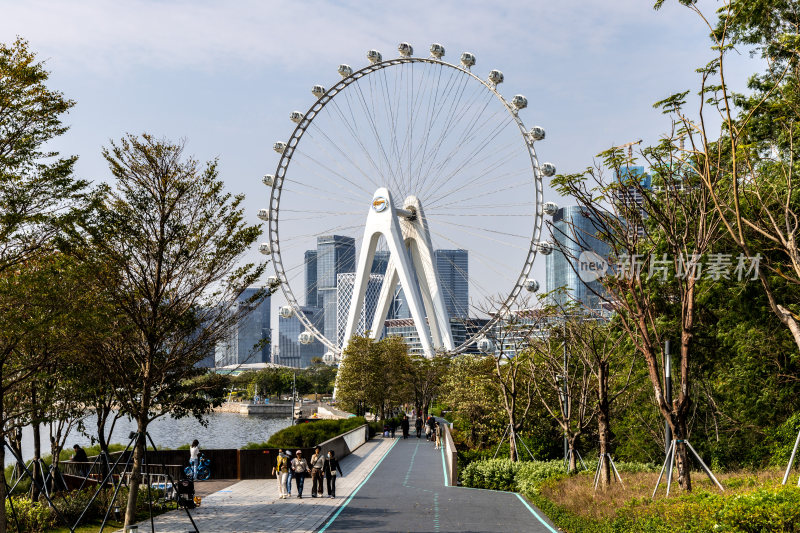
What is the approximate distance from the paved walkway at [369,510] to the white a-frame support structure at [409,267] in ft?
84.0

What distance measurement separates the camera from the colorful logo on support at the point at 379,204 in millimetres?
49531

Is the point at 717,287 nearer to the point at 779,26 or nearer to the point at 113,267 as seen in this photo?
the point at 779,26

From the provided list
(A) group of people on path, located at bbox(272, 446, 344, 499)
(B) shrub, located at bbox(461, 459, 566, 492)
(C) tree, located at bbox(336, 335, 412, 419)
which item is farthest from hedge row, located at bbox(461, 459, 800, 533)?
(C) tree, located at bbox(336, 335, 412, 419)

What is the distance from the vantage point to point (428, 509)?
1662 centimetres

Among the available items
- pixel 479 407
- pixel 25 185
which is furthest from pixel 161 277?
pixel 479 407

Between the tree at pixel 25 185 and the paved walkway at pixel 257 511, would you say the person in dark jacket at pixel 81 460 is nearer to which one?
the paved walkway at pixel 257 511

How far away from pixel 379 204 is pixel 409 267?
4.59m

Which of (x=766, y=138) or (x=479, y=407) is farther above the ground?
(x=766, y=138)

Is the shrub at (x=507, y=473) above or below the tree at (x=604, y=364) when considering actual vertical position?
below

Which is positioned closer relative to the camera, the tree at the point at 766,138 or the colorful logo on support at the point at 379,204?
the tree at the point at 766,138

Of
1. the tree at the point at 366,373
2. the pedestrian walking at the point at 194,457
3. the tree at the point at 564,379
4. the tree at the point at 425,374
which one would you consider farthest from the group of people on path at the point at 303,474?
the tree at the point at 425,374

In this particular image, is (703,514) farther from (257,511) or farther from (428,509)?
(257,511)

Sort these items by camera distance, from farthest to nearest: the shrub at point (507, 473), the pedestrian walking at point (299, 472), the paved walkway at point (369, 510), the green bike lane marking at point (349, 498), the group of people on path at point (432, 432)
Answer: the group of people on path at point (432, 432)
the shrub at point (507, 473)
the pedestrian walking at point (299, 472)
the green bike lane marking at point (349, 498)
the paved walkway at point (369, 510)

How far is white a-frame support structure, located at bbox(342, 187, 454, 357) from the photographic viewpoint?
1928 inches
